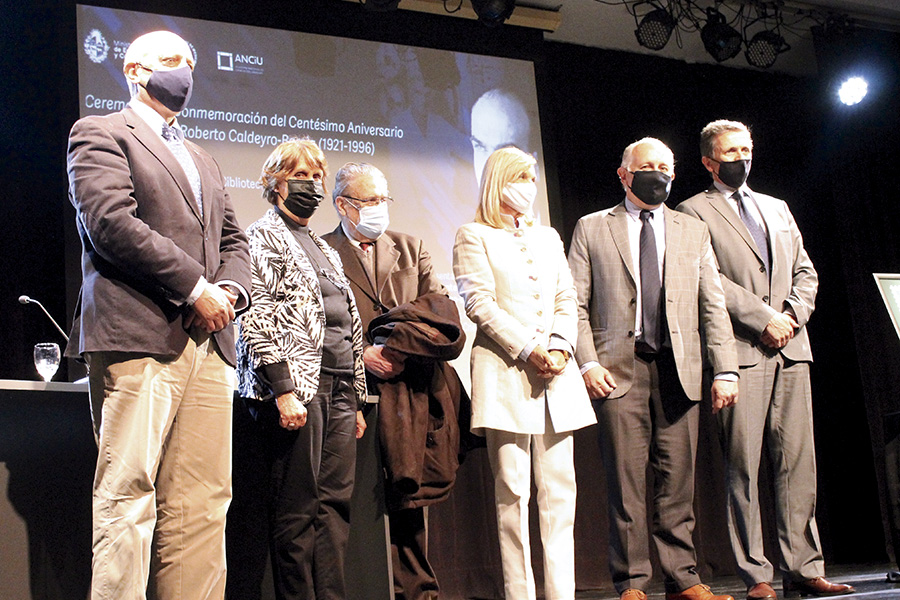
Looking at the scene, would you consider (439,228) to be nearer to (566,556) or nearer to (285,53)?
(285,53)

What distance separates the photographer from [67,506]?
8.52ft

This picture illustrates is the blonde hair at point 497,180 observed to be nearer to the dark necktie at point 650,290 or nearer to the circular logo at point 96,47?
the dark necktie at point 650,290

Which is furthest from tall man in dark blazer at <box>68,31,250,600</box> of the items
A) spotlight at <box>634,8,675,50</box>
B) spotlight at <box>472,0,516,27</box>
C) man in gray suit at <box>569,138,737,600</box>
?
spotlight at <box>634,8,675,50</box>

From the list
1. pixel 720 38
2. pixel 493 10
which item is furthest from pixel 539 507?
pixel 720 38

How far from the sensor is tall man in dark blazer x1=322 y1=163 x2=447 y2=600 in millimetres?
3203

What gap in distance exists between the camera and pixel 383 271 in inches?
135

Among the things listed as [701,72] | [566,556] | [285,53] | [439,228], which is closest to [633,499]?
[566,556]

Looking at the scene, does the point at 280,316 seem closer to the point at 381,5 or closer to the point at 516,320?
the point at 516,320

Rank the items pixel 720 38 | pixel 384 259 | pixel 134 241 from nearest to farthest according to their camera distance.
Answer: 1. pixel 134 241
2. pixel 384 259
3. pixel 720 38

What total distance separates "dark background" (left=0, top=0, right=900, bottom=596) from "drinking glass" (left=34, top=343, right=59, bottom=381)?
2.35m

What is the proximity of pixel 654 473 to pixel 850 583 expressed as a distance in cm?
142

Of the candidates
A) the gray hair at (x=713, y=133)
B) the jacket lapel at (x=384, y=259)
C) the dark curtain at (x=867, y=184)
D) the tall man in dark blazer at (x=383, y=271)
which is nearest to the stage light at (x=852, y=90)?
the dark curtain at (x=867, y=184)

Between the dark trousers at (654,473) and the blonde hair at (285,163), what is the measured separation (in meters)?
1.34

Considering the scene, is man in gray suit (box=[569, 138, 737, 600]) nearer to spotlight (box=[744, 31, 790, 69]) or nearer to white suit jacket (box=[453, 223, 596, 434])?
white suit jacket (box=[453, 223, 596, 434])
